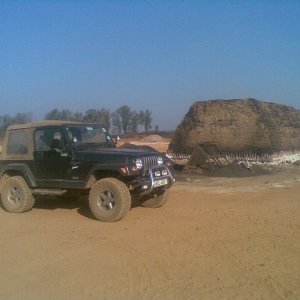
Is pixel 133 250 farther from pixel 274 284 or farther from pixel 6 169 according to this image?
pixel 6 169

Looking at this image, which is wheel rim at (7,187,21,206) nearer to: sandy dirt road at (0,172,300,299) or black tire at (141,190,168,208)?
sandy dirt road at (0,172,300,299)

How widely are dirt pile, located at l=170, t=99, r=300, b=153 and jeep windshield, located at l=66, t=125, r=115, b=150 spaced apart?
430 inches

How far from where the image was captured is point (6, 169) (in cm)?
990

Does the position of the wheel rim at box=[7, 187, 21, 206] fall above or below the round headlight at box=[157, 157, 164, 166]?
below

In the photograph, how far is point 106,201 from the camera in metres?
8.45

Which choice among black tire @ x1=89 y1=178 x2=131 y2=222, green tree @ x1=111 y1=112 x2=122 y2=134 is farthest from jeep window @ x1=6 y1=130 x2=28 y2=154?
green tree @ x1=111 y1=112 x2=122 y2=134

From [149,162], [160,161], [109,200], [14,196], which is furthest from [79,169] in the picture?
[14,196]

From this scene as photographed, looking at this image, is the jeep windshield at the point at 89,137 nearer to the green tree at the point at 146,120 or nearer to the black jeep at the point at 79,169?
the black jeep at the point at 79,169

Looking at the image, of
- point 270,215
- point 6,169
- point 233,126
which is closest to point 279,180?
point 270,215

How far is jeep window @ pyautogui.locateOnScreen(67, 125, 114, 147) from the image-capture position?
9258 millimetres

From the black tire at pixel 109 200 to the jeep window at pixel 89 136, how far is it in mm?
1235

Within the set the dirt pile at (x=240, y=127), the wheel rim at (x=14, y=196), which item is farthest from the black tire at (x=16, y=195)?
the dirt pile at (x=240, y=127)

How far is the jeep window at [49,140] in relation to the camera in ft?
30.0

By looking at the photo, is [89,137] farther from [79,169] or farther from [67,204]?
[67,204]
